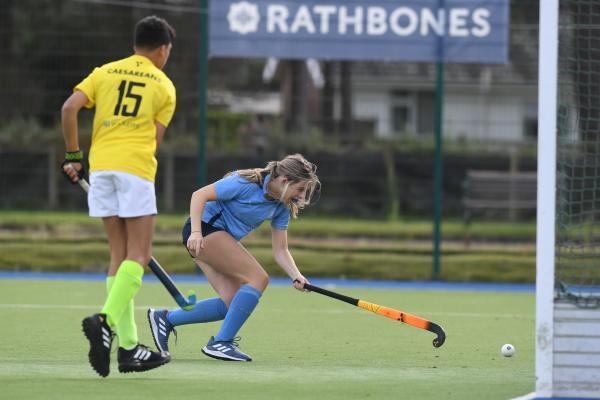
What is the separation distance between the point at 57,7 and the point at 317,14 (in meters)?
3.14

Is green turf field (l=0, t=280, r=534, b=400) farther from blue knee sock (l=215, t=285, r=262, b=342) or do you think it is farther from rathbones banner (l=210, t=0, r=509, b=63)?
rathbones banner (l=210, t=0, r=509, b=63)

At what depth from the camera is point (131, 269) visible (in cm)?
566

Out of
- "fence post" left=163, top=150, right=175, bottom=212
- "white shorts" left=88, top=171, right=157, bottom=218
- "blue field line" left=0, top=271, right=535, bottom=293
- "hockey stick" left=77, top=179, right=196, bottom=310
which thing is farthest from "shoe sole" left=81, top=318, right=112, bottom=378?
"fence post" left=163, top=150, right=175, bottom=212

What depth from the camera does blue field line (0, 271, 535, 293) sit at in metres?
12.2

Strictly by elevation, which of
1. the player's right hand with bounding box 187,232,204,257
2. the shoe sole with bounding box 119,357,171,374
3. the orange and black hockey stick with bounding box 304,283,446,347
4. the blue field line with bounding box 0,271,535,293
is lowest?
the blue field line with bounding box 0,271,535,293

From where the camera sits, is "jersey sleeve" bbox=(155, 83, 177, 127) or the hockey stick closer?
"jersey sleeve" bbox=(155, 83, 177, 127)

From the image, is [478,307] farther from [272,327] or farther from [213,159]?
[213,159]

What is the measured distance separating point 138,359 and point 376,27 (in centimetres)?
748

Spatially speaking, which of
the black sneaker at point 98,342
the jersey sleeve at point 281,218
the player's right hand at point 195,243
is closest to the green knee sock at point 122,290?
the black sneaker at point 98,342

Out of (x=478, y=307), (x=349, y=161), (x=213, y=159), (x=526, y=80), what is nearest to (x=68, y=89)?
(x=213, y=159)

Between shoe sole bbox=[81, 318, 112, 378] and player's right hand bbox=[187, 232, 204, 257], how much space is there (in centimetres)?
86

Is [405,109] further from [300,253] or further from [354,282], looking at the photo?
[354,282]

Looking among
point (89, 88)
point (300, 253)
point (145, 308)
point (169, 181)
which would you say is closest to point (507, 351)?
point (89, 88)

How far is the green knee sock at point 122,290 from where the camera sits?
18.3 feet
